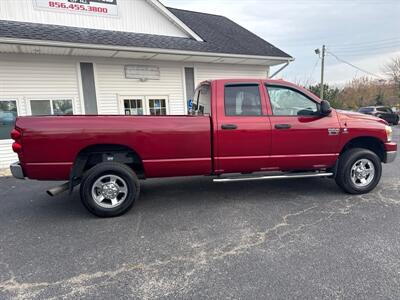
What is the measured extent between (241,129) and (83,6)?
7.90m

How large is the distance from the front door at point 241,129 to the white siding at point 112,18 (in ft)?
22.5

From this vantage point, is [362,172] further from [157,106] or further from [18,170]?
[157,106]

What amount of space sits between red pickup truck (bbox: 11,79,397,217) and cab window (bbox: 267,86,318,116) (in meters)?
0.02

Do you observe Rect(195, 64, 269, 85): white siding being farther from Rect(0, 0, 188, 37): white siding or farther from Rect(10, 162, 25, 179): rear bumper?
Rect(10, 162, 25, 179): rear bumper

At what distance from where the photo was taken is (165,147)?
163 inches

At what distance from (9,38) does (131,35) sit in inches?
145

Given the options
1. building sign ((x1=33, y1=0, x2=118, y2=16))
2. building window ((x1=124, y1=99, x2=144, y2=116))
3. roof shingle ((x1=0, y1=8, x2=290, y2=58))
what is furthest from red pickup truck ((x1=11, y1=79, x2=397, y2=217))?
building sign ((x1=33, y1=0, x2=118, y2=16))

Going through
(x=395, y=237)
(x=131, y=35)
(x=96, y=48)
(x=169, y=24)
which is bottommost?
(x=395, y=237)

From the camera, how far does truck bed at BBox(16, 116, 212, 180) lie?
378 cm

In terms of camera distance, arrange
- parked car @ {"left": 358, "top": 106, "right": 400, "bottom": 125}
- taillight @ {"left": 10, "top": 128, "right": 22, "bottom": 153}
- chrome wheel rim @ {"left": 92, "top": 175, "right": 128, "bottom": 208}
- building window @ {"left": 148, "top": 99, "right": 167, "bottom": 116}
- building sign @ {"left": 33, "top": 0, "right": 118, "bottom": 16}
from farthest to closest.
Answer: parked car @ {"left": 358, "top": 106, "right": 400, "bottom": 125} < building window @ {"left": 148, "top": 99, "right": 167, "bottom": 116} < building sign @ {"left": 33, "top": 0, "right": 118, "bottom": 16} < chrome wheel rim @ {"left": 92, "top": 175, "right": 128, "bottom": 208} < taillight @ {"left": 10, "top": 128, "right": 22, "bottom": 153}

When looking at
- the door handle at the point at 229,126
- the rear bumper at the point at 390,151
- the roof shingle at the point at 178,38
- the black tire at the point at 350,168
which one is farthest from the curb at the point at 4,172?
the rear bumper at the point at 390,151

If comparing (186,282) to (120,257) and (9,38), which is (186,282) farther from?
(9,38)

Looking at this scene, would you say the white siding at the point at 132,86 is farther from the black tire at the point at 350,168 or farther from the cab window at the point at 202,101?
the black tire at the point at 350,168

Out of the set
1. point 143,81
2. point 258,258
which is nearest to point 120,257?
point 258,258
